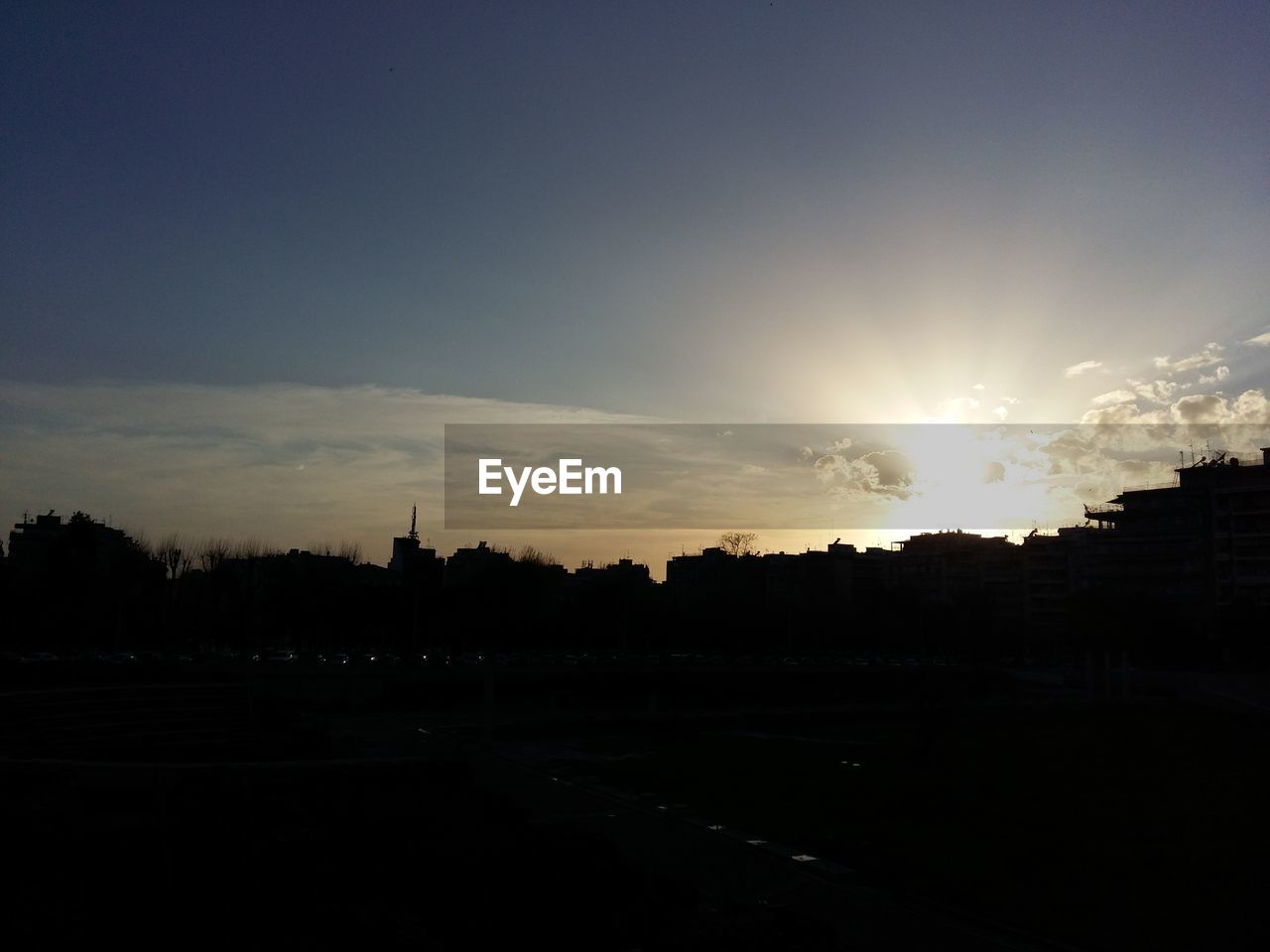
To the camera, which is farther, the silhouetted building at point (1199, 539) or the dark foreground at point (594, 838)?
the silhouetted building at point (1199, 539)

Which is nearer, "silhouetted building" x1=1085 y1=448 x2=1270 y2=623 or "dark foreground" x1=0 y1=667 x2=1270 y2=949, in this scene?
"dark foreground" x1=0 y1=667 x2=1270 y2=949

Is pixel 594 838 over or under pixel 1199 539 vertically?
under

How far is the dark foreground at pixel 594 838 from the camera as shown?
574 cm

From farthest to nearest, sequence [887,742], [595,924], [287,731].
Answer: [887,742]
[287,731]
[595,924]

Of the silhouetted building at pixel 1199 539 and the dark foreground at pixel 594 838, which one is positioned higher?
the silhouetted building at pixel 1199 539

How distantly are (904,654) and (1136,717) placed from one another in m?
61.3

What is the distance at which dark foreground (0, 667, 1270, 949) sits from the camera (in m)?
5.74

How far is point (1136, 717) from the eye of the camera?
31469 millimetres

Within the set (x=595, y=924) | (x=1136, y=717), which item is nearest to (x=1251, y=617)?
(x=1136, y=717)

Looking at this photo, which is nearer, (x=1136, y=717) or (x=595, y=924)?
(x=595, y=924)

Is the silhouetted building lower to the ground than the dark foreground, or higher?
higher

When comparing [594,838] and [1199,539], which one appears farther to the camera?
[1199,539]

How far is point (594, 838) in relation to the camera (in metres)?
7.34

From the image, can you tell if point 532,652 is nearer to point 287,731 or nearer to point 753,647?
point 753,647
